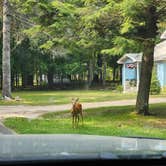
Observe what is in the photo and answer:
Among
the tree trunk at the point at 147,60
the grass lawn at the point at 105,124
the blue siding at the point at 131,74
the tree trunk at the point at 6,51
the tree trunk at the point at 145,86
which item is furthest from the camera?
the blue siding at the point at 131,74

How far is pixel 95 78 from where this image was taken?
7131cm

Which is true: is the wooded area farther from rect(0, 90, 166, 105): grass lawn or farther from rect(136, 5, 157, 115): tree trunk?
rect(0, 90, 166, 105): grass lawn

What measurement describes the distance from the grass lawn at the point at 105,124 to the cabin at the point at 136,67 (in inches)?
846

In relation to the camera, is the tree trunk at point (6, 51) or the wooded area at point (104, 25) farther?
the tree trunk at point (6, 51)

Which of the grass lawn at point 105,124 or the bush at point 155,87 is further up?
the bush at point 155,87

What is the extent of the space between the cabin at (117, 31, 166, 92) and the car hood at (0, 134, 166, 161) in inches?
1603

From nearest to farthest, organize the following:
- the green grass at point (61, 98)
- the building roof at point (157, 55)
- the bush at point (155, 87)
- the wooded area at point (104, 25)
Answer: the wooded area at point (104, 25), the green grass at point (61, 98), the bush at point (155, 87), the building roof at point (157, 55)

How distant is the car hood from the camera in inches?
132

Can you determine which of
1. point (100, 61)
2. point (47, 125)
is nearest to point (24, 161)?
point (47, 125)

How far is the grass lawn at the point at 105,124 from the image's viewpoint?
16853 millimetres

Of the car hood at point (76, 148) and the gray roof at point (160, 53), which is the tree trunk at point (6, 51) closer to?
the gray roof at point (160, 53)

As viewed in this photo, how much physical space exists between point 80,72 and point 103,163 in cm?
6163

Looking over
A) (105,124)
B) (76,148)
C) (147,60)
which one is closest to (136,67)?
(147,60)

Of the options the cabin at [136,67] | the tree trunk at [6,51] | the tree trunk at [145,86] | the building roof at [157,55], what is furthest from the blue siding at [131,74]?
the tree trunk at [145,86]
